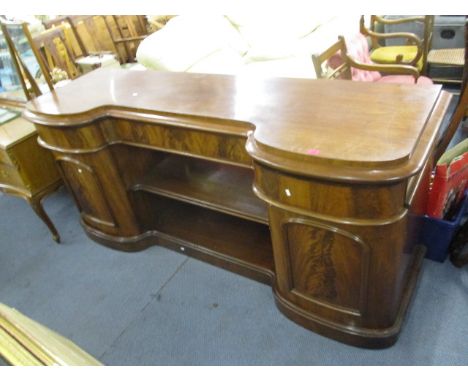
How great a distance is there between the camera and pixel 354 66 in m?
2.05

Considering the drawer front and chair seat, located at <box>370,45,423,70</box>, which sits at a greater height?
the drawer front

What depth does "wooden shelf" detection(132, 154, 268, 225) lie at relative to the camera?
1.46 metres

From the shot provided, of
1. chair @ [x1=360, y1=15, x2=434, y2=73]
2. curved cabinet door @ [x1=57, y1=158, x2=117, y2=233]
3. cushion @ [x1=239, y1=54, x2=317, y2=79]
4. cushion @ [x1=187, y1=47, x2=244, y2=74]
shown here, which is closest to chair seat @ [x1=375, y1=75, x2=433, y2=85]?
chair @ [x1=360, y1=15, x2=434, y2=73]

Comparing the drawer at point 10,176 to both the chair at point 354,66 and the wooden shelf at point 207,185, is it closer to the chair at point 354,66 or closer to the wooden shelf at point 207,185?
the wooden shelf at point 207,185

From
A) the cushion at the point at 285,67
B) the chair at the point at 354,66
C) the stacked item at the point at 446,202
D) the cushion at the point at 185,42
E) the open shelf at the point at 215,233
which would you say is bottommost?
the open shelf at the point at 215,233

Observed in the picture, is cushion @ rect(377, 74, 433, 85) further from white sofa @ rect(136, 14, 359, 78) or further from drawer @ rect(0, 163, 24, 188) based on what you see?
drawer @ rect(0, 163, 24, 188)

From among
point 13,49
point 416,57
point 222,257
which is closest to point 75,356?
point 222,257

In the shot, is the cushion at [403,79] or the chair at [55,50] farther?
the chair at [55,50]

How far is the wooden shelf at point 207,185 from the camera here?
146cm

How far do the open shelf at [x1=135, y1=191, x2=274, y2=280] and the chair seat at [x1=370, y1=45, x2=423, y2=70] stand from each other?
1.60 m

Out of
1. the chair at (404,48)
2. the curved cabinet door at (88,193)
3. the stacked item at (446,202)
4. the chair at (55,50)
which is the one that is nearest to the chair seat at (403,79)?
the chair at (404,48)

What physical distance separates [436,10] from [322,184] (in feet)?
3.71

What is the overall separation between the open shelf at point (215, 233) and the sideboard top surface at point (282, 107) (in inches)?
19.8

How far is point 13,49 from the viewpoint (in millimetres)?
1719
